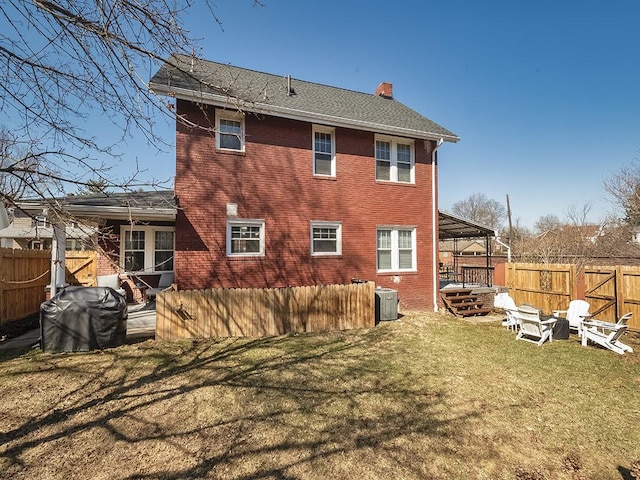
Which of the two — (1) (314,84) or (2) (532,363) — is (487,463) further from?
(1) (314,84)

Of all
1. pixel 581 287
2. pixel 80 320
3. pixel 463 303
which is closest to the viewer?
pixel 80 320

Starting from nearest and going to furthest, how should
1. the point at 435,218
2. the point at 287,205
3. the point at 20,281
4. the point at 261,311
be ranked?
the point at 20,281
the point at 261,311
the point at 287,205
the point at 435,218

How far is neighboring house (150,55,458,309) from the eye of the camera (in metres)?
9.51

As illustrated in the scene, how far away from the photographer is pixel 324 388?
5.24 meters

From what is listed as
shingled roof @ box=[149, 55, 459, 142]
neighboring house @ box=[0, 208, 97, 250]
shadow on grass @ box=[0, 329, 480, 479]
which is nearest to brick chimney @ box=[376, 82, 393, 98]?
shingled roof @ box=[149, 55, 459, 142]

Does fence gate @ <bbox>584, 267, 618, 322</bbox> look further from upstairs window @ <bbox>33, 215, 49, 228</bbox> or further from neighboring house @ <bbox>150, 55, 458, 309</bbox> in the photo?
upstairs window @ <bbox>33, 215, 49, 228</bbox>

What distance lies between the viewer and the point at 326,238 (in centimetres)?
1120

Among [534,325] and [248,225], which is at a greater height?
[248,225]

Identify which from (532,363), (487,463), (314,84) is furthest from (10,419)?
(314,84)

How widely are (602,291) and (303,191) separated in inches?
396

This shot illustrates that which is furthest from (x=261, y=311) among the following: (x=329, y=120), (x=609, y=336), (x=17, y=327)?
(x=609, y=336)

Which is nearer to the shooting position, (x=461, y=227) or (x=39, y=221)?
(x=39, y=221)

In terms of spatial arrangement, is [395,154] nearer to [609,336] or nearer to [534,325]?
[534,325]

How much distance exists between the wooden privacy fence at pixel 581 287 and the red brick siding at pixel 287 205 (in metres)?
3.60
